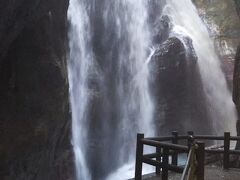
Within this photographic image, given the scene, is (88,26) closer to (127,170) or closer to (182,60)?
(182,60)

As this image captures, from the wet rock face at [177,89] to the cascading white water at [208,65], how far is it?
3.58ft

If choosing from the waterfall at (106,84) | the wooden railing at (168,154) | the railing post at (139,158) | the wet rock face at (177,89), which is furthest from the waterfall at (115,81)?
the railing post at (139,158)

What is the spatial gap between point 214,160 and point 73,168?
26.5 ft

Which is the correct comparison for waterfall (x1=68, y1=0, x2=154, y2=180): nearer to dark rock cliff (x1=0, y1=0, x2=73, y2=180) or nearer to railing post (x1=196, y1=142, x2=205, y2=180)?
dark rock cliff (x1=0, y1=0, x2=73, y2=180)

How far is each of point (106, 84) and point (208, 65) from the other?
A: 9225 mm

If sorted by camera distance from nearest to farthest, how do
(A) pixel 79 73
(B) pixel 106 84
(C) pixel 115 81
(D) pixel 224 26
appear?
(A) pixel 79 73 < (B) pixel 106 84 < (C) pixel 115 81 < (D) pixel 224 26

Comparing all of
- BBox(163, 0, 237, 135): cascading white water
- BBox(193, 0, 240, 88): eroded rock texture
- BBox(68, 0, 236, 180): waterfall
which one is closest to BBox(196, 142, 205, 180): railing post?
BBox(68, 0, 236, 180): waterfall

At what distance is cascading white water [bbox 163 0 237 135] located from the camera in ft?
84.2

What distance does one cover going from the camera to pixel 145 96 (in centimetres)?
2381

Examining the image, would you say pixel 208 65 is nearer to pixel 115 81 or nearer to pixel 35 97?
pixel 115 81

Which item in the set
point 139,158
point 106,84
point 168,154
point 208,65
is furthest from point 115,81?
point 168,154

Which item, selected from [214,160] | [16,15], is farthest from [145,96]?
[16,15]

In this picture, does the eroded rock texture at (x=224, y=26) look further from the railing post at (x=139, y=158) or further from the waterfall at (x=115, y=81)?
the railing post at (x=139, y=158)

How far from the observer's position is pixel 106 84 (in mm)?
22734
